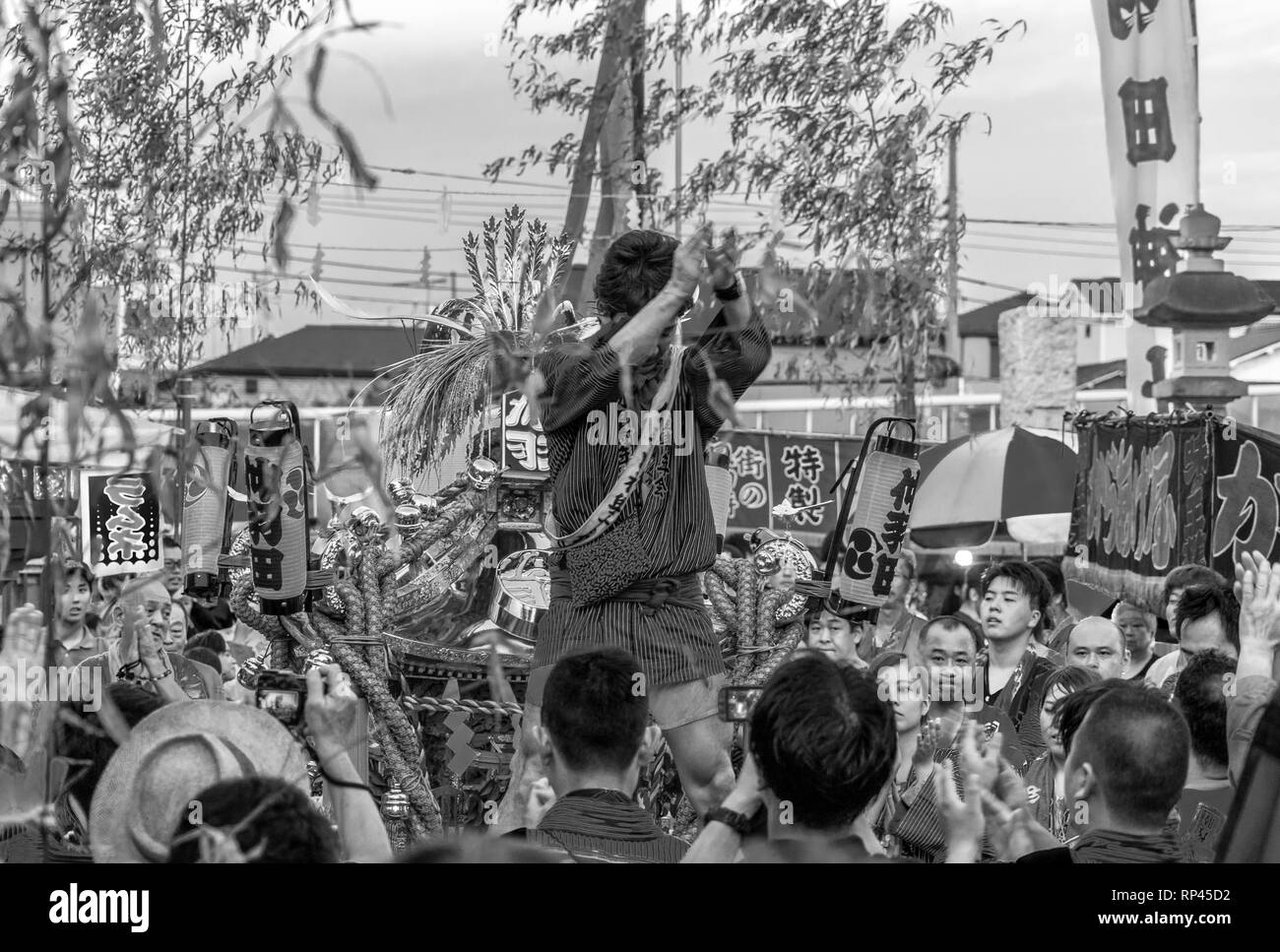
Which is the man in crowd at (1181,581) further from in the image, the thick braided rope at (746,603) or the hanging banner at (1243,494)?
the thick braided rope at (746,603)

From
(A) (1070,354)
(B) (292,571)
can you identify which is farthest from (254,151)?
(A) (1070,354)

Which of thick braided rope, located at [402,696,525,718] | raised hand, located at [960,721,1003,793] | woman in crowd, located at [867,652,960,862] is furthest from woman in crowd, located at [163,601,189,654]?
raised hand, located at [960,721,1003,793]

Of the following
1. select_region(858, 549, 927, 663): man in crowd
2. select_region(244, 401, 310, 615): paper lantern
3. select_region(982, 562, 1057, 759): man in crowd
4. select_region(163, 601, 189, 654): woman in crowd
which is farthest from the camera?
select_region(858, 549, 927, 663): man in crowd

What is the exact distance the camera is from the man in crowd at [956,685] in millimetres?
4840

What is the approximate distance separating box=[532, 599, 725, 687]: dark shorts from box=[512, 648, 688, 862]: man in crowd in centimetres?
82

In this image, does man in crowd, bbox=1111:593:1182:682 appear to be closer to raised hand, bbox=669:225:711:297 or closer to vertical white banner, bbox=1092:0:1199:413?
raised hand, bbox=669:225:711:297

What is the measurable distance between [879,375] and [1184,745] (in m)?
6.84

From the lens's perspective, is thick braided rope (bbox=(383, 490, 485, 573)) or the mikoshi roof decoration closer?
the mikoshi roof decoration

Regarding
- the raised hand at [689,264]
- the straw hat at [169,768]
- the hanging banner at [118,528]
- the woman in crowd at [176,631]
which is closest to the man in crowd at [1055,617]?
the raised hand at [689,264]

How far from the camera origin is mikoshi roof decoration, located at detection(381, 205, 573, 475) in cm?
554

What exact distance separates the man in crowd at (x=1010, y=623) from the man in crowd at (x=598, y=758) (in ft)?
8.45

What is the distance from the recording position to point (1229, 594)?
17.8 feet
